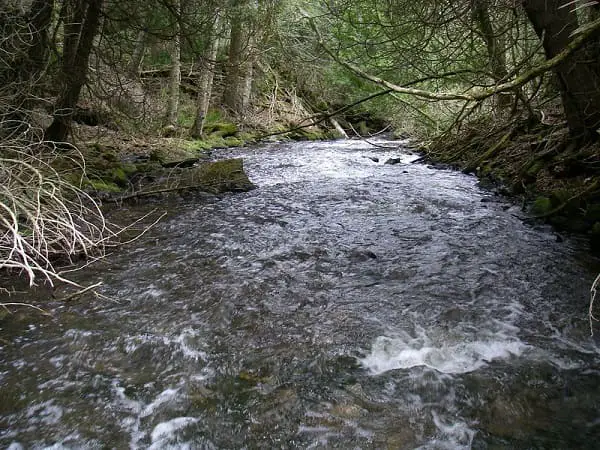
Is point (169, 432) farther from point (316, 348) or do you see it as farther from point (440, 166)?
point (440, 166)

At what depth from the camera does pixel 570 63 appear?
5.51 meters

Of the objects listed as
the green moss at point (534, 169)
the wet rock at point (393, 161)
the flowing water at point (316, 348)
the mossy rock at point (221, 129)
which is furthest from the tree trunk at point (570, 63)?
the mossy rock at point (221, 129)

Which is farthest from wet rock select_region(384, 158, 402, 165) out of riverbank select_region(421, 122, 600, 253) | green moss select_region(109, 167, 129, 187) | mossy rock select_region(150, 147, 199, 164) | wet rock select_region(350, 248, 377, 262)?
wet rock select_region(350, 248, 377, 262)

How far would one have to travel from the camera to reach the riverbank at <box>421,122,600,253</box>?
559 centimetres

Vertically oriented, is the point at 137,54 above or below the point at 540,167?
above

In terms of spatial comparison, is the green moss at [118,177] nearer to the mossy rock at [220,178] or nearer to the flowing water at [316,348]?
the mossy rock at [220,178]

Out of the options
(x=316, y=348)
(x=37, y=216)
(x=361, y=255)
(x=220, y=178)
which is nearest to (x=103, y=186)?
(x=220, y=178)

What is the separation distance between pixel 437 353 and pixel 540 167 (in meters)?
5.22

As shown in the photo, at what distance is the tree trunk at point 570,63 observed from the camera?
5.50 metres

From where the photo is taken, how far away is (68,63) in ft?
21.8

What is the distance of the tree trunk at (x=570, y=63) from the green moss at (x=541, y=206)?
39.3 inches

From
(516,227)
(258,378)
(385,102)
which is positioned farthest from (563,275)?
(385,102)

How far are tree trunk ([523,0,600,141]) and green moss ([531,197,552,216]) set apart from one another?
100 centimetres

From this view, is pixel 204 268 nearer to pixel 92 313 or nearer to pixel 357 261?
pixel 92 313
